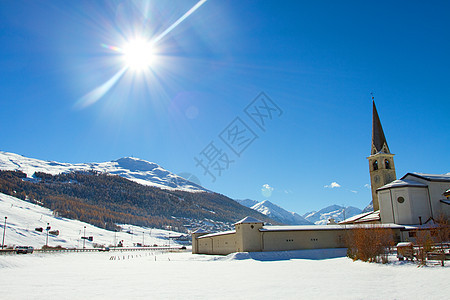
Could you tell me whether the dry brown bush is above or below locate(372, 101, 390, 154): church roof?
below

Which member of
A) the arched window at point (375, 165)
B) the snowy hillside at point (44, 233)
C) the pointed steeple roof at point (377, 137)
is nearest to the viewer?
the pointed steeple roof at point (377, 137)

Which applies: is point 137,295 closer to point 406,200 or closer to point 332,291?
point 332,291

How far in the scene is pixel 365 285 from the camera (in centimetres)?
1661

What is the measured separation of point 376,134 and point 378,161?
17.0 ft

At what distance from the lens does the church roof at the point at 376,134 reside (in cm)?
6141

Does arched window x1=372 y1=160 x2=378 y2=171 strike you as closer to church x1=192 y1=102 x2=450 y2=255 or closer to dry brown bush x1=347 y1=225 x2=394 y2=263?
church x1=192 y1=102 x2=450 y2=255

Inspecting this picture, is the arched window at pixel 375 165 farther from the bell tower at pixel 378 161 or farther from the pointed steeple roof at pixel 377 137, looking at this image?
the pointed steeple roof at pixel 377 137

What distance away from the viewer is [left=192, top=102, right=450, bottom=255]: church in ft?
142

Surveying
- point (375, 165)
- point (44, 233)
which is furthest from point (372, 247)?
point (44, 233)

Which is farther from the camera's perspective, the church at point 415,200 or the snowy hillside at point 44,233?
the snowy hillside at point 44,233

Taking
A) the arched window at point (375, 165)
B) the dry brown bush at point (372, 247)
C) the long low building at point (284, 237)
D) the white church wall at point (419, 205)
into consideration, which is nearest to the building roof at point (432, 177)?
the white church wall at point (419, 205)

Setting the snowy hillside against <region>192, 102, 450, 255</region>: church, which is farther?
the snowy hillside

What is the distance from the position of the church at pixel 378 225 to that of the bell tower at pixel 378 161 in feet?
25.5

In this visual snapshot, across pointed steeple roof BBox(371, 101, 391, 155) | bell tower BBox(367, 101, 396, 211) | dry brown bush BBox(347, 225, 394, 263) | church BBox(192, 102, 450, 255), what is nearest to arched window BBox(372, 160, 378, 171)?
bell tower BBox(367, 101, 396, 211)
